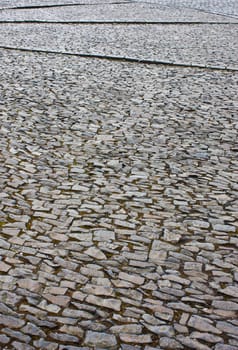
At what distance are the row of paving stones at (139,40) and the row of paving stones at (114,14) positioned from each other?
96 cm

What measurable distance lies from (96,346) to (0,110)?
3.53 m

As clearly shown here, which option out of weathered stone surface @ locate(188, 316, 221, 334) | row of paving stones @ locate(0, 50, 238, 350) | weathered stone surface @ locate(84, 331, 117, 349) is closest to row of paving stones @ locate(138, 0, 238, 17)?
row of paving stones @ locate(0, 50, 238, 350)

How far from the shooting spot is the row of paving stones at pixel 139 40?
336 inches

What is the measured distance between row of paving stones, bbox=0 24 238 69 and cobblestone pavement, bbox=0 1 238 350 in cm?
197

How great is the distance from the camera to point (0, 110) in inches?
214

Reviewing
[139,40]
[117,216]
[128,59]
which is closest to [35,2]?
[139,40]

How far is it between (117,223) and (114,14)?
410 inches

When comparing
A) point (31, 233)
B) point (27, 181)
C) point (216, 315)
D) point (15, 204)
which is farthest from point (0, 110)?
point (216, 315)

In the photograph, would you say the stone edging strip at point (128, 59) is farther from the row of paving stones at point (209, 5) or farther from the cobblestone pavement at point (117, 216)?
the row of paving stones at point (209, 5)

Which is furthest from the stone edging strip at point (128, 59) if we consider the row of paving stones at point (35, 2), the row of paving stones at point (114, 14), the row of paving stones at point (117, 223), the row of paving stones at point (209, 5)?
the row of paving stones at point (209, 5)

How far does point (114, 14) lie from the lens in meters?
13.0

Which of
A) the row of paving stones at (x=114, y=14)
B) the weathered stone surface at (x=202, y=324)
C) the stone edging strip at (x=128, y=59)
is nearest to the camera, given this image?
the weathered stone surface at (x=202, y=324)

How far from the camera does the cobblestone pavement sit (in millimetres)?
2473

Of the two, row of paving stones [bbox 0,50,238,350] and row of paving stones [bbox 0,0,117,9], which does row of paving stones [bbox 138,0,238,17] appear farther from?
row of paving stones [bbox 0,50,238,350]
